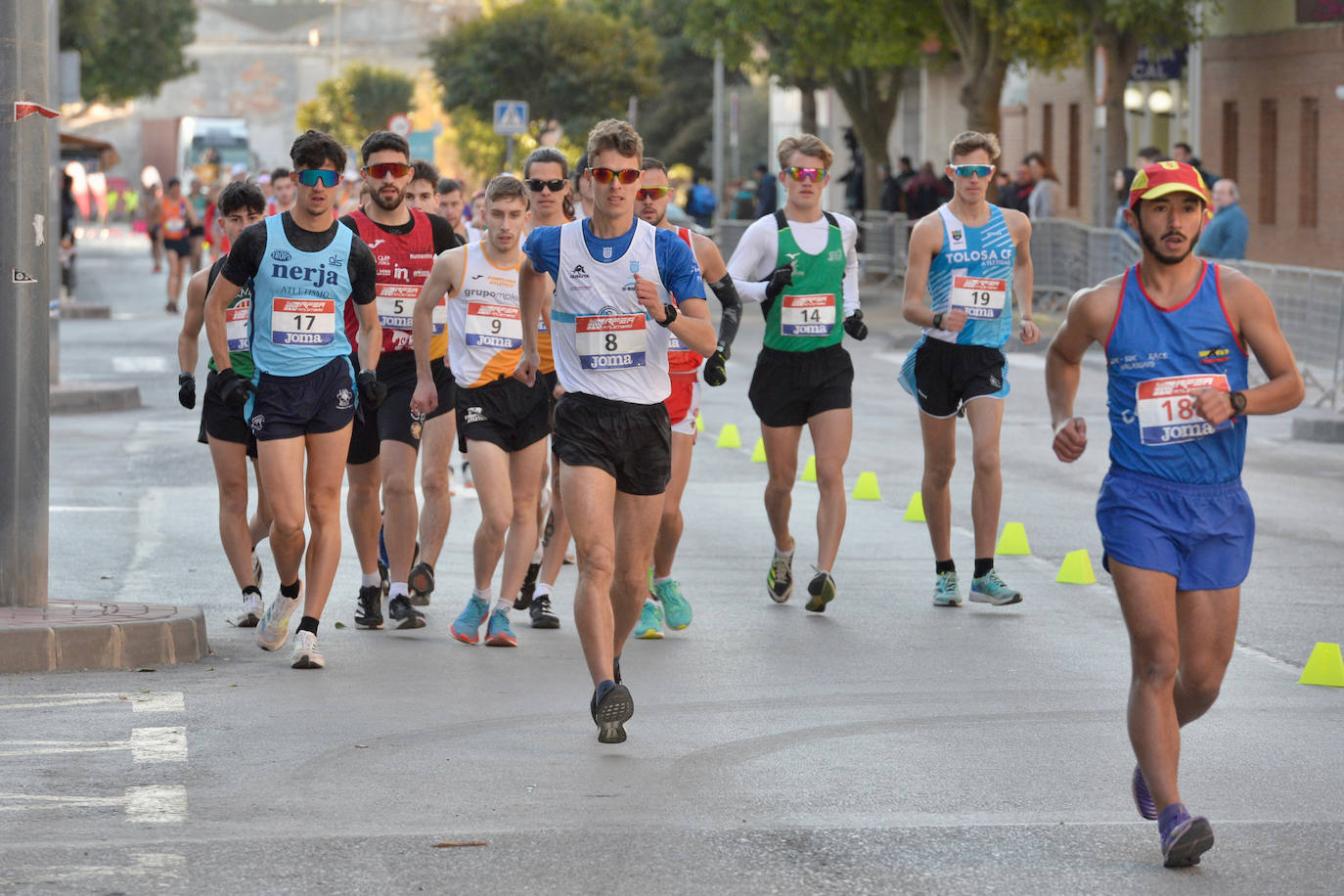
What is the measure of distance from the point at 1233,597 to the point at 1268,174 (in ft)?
100

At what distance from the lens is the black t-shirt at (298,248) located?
8406mm

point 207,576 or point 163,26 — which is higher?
point 163,26

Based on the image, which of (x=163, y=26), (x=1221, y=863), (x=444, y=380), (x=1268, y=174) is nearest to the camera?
(x=1221, y=863)

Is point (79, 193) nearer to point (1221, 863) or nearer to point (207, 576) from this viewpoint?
point (207, 576)

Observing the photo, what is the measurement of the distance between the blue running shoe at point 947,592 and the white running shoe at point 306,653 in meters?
3.08

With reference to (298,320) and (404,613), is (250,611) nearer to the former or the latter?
(404,613)

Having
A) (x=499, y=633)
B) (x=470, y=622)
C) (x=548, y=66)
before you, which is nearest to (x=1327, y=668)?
(x=499, y=633)

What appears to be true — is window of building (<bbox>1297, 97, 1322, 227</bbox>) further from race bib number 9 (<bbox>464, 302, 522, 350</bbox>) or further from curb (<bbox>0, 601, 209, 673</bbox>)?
curb (<bbox>0, 601, 209, 673</bbox>)

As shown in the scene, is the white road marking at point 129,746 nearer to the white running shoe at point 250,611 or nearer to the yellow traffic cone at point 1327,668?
the white running shoe at point 250,611

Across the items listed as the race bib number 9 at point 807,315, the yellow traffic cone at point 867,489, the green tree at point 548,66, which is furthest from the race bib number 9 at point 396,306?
the green tree at point 548,66

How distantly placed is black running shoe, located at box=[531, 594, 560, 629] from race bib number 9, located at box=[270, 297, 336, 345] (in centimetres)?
174

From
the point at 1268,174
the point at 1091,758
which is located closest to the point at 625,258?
the point at 1091,758

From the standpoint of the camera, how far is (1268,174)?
3525 cm

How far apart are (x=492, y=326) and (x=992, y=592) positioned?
8.47 ft
